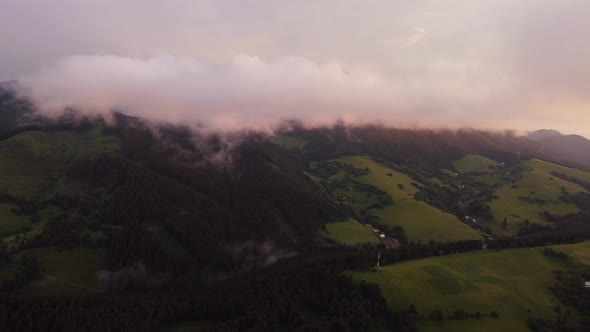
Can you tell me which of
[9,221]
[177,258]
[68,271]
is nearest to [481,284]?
[177,258]

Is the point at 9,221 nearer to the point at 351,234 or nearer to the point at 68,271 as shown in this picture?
the point at 68,271

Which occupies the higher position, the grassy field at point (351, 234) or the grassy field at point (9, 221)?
the grassy field at point (9, 221)

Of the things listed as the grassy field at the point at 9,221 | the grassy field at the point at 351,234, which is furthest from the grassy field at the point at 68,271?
the grassy field at the point at 351,234

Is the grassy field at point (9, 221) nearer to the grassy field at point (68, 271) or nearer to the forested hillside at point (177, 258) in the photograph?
the forested hillside at point (177, 258)

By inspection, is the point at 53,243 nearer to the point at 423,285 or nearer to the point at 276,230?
the point at 276,230

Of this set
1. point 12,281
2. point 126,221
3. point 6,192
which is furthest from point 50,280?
point 6,192

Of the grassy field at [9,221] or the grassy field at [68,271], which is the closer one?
the grassy field at [68,271]
